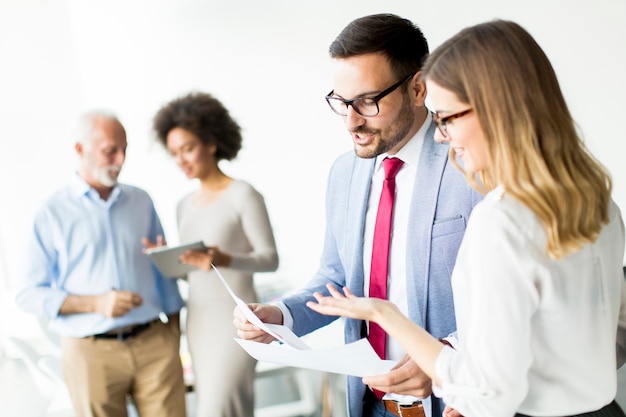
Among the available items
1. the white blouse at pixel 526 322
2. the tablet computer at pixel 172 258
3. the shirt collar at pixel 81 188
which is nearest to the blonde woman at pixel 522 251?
the white blouse at pixel 526 322

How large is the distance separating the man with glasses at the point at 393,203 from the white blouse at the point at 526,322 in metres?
0.40

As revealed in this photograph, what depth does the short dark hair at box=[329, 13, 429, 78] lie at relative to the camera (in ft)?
5.17

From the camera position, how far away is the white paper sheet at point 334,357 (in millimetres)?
1226

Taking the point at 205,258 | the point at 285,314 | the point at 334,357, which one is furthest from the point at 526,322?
the point at 205,258

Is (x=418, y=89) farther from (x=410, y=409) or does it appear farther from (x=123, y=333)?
(x=123, y=333)

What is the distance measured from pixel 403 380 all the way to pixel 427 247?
Result: 1.12 ft

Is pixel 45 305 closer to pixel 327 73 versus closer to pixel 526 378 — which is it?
pixel 327 73

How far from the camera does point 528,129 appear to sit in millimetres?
1004

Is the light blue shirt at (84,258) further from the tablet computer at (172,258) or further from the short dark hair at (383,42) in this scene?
the short dark hair at (383,42)

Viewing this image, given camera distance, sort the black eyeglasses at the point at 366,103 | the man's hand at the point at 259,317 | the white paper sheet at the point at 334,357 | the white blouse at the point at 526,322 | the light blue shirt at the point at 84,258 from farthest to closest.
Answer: the light blue shirt at the point at 84,258 < the black eyeglasses at the point at 366,103 < the man's hand at the point at 259,317 < the white paper sheet at the point at 334,357 < the white blouse at the point at 526,322

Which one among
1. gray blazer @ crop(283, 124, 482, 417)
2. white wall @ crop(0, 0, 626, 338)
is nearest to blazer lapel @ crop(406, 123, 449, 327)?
gray blazer @ crop(283, 124, 482, 417)

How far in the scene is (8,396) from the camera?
258 centimetres

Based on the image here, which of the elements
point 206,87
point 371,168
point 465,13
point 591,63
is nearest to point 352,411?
point 371,168

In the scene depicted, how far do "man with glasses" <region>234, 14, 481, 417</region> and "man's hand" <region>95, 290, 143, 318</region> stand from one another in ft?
3.43
